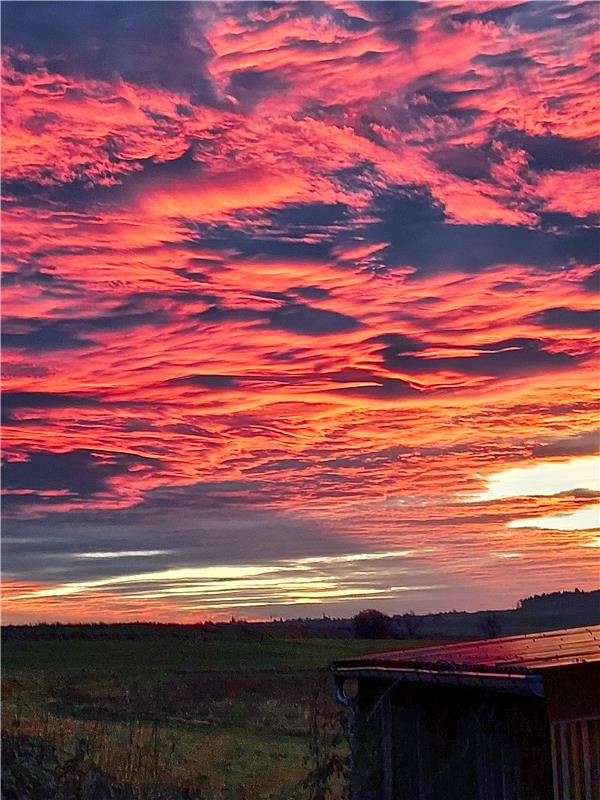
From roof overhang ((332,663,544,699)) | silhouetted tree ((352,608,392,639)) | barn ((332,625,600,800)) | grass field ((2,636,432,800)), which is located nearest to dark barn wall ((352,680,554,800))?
barn ((332,625,600,800))

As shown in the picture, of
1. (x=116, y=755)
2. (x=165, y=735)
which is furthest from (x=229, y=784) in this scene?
(x=165, y=735)

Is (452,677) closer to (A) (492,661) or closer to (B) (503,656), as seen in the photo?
(A) (492,661)

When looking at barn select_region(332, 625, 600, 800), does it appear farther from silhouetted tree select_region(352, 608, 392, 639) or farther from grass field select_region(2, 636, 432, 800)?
silhouetted tree select_region(352, 608, 392, 639)

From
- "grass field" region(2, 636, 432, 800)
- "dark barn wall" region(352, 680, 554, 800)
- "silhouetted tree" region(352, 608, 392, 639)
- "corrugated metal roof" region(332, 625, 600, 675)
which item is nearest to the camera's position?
"corrugated metal roof" region(332, 625, 600, 675)

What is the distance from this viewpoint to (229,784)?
16891mm

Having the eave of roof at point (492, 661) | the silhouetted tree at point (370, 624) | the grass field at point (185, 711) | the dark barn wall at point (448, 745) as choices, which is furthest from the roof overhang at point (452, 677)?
the silhouetted tree at point (370, 624)

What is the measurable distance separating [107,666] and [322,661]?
12.4 metres

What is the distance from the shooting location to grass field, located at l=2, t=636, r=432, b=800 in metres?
15.4

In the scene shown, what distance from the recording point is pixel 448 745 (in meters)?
10.1

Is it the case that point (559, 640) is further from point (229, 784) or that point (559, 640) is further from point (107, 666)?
point (107, 666)

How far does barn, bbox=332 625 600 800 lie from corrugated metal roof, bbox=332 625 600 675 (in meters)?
0.02

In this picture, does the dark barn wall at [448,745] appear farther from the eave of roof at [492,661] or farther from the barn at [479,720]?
the eave of roof at [492,661]

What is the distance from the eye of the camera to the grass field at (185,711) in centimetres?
1545

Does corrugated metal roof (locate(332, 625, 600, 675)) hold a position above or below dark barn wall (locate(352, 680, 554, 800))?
above
